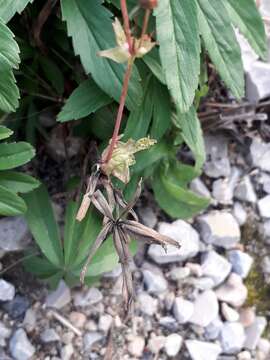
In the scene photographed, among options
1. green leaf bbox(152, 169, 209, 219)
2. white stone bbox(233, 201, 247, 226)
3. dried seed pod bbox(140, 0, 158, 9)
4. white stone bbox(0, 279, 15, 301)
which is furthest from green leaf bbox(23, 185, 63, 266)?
dried seed pod bbox(140, 0, 158, 9)

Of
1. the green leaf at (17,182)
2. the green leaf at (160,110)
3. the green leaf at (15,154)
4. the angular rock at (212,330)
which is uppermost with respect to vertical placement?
the green leaf at (15,154)

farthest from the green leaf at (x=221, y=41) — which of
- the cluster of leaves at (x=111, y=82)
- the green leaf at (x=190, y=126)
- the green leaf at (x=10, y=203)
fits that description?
the green leaf at (x=10, y=203)

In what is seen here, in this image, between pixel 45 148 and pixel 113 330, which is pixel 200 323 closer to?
pixel 113 330

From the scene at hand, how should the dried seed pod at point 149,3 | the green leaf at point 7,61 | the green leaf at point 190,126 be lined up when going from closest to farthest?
the dried seed pod at point 149,3, the green leaf at point 7,61, the green leaf at point 190,126

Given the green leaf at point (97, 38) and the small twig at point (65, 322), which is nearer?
the green leaf at point (97, 38)

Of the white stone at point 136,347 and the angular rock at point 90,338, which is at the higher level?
the angular rock at point 90,338

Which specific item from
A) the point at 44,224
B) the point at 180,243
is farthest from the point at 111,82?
the point at 180,243

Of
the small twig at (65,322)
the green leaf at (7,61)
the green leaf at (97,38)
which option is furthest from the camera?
the small twig at (65,322)

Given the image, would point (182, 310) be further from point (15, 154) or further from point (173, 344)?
point (15, 154)

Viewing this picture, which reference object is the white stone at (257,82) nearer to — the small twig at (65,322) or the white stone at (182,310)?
the white stone at (182,310)
